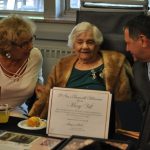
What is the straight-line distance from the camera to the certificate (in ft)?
5.05

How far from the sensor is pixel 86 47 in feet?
8.43

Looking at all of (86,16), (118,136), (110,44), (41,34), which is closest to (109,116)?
(118,136)

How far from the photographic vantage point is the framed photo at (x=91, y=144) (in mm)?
1175

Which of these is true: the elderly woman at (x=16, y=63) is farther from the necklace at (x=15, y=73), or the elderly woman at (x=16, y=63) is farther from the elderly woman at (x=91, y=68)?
the elderly woman at (x=91, y=68)

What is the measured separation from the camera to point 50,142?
154cm

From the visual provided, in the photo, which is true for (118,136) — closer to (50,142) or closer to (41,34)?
(50,142)

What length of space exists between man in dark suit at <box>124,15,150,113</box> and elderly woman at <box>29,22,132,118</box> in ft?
0.55

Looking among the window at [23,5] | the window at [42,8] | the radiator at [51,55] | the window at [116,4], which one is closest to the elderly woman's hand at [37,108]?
the window at [116,4]

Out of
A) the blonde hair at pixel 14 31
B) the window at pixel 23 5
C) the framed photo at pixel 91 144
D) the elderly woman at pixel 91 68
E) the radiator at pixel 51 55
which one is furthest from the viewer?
the window at pixel 23 5

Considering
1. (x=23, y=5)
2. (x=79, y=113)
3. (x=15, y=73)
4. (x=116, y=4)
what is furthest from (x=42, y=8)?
(x=79, y=113)

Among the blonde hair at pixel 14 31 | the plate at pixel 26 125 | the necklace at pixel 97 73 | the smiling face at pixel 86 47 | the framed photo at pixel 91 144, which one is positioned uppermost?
the blonde hair at pixel 14 31

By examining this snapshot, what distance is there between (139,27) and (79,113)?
0.93 m

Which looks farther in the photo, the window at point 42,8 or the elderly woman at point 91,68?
the window at point 42,8

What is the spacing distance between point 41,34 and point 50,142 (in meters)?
2.37
